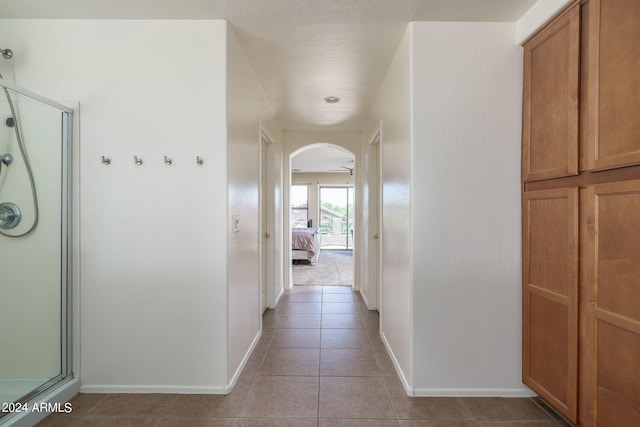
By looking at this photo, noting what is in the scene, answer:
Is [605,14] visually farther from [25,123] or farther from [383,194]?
[25,123]

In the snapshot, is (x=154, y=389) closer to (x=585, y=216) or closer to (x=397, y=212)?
(x=397, y=212)

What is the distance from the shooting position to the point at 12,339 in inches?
77.5

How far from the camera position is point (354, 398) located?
2.02m

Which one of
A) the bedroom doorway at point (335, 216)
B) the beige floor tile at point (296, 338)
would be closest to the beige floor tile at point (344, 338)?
the beige floor tile at point (296, 338)

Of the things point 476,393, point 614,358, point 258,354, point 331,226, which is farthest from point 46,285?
point 331,226

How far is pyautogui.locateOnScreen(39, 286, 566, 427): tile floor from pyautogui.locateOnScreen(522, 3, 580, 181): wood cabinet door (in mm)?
1420

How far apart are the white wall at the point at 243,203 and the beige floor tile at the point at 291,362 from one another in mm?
185

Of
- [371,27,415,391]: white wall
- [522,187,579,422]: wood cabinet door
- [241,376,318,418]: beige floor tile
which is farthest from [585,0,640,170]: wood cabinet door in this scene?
[241,376,318,418]: beige floor tile

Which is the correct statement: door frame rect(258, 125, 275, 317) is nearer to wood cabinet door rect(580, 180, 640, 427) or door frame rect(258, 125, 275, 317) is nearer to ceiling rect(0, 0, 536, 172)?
ceiling rect(0, 0, 536, 172)

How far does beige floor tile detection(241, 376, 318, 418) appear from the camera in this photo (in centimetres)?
187

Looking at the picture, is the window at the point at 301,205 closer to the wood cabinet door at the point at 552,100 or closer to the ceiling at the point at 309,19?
the ceiling at the point at 309,19

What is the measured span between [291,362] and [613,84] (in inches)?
100

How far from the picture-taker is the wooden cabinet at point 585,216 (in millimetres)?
1341

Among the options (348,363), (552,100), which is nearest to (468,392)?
(348,363)
